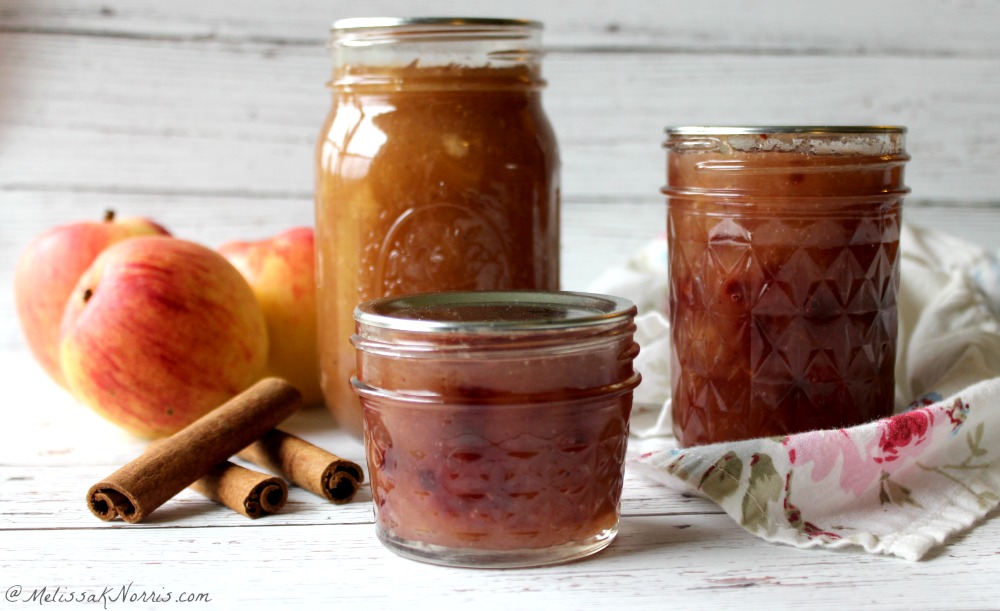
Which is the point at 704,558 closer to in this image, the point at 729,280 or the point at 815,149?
the point at 729,280

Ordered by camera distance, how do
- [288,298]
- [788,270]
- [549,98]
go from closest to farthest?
[788,270] < [288,298] < [549,98]

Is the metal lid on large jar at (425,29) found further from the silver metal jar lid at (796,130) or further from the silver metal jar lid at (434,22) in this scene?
the silver metal jar lid at (796,130)

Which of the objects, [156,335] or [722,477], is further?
[156,335]

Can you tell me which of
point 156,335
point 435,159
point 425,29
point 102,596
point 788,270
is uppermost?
point 425,29

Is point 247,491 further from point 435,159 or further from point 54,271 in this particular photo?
point 54,271

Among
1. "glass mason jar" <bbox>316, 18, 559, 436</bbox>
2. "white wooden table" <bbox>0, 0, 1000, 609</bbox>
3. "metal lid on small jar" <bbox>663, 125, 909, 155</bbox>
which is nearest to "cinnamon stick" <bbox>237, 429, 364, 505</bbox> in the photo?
"glass mason jar" <bbox>316, 18, 559, 436</bbox>

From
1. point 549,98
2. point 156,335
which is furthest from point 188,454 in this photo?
point 549,98

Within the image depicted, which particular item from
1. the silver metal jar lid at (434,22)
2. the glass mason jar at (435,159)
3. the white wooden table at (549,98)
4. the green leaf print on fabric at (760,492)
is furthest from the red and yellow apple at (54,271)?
the green leaf print on fabric at (760,492)
